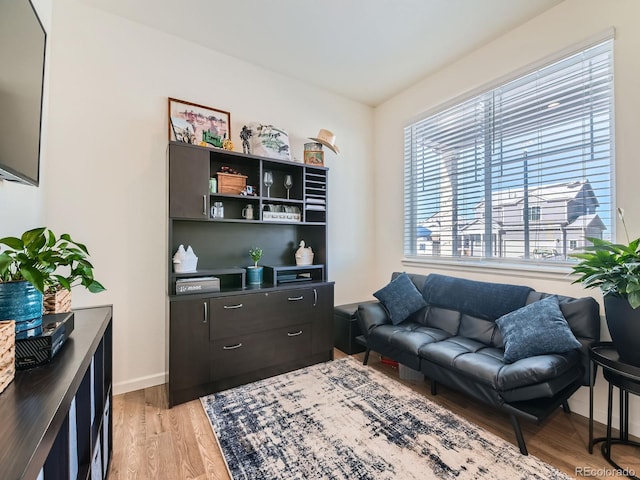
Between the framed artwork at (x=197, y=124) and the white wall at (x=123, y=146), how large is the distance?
0.08 metres

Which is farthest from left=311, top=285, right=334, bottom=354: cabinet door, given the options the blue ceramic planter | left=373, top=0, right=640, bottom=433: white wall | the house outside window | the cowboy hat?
the blue ceramic planter

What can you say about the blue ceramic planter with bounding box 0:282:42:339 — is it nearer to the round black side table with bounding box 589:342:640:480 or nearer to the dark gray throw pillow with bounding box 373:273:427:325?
the dark gray throw pillow with bounding box 373:273:427:325

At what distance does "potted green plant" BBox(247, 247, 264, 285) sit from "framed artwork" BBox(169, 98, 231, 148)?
1023 millimetres

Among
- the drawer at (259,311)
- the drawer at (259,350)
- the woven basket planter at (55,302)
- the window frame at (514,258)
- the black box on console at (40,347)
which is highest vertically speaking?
the window frame at (514,258)

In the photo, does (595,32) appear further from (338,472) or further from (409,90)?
(338,472)

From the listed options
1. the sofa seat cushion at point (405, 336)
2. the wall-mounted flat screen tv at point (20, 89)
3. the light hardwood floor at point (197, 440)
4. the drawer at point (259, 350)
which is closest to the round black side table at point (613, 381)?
the light hardwood floor at point (197, 440)

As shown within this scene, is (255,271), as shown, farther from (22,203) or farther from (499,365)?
(499,365)

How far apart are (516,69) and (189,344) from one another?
350 centimetres

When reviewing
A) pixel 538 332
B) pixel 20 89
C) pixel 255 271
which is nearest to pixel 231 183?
pixel 255 271

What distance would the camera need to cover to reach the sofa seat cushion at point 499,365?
1689 mm

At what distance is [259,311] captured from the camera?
2.55 m

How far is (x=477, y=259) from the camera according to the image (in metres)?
2.85

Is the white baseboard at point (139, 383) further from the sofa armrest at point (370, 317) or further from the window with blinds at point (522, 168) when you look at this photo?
the window with blinds at point (522, 168)

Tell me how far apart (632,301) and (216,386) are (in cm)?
269
